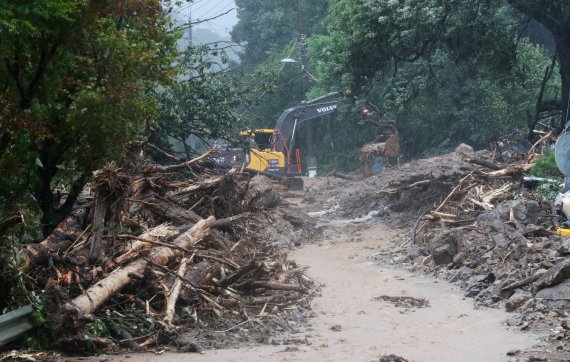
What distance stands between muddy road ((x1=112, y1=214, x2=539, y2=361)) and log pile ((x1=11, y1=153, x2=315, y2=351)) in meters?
0.61

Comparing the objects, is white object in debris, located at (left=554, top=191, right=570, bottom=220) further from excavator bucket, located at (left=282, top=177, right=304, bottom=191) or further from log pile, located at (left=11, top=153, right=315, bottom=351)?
excavator bucket, located at (left=282, top=177, right=304, bottom=191)

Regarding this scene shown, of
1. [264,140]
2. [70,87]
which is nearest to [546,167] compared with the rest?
[70,87]

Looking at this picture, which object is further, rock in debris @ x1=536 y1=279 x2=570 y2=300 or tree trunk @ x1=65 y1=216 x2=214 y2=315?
rock in debris @ x1=536 y1=279 x2=570 y2=300

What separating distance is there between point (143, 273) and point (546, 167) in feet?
39.8

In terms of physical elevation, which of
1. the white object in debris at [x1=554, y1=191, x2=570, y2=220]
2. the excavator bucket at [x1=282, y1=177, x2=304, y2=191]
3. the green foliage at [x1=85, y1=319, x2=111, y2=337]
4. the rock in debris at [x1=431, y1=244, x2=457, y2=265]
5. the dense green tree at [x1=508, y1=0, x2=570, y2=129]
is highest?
the dense green tree at [x1=508, y1=0, x2=570, y2=129]

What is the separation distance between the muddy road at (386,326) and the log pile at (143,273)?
1.99 feet

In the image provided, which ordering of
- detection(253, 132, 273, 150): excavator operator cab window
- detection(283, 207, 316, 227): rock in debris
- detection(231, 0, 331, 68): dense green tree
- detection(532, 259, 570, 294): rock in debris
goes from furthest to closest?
detection(231, 0, 331, 68): dense green tree, detection(253, 132, 273, 150): excavator operator cab window, detection(283, 207, 316, 227): rock in debris, detection(532, 259, 570, 294): rock in debris

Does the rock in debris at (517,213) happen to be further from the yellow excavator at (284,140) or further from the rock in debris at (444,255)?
the yellow excavator at (284,140)

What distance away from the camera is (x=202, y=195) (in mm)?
15664

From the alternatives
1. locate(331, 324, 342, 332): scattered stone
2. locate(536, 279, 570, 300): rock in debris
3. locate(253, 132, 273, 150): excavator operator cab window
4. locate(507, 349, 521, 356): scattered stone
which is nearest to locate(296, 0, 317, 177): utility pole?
locate(253, 132, 273, 150): excavator operator cab window

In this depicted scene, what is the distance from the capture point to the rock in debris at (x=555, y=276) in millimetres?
10914

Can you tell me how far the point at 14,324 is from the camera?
26.8 ft

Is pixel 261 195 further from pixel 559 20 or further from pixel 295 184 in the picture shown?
pixel 295 184

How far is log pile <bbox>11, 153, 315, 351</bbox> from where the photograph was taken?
892cm
